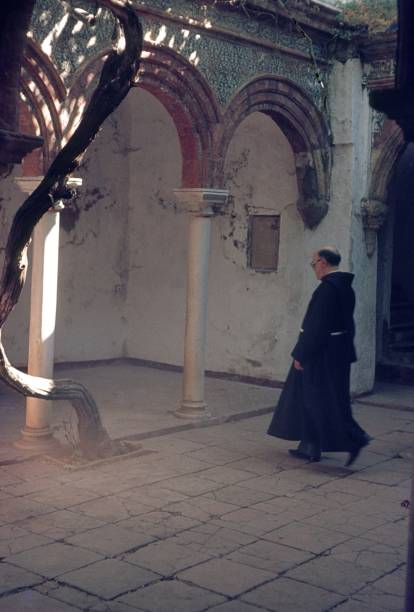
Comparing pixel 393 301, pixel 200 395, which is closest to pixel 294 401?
pixel 200 395

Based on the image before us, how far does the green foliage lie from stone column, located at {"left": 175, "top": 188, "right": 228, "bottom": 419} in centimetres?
318

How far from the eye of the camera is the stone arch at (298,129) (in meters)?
9.23

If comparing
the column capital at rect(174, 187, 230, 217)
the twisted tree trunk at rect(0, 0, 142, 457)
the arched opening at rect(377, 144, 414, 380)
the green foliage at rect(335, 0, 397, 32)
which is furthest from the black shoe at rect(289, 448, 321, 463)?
the green foliage at rect(335, 0, 397, 32)

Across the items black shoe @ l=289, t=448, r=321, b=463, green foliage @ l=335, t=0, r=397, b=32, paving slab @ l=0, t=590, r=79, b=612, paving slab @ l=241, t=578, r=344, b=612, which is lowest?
paving slab @ l=0, t=590, r=79, b=612

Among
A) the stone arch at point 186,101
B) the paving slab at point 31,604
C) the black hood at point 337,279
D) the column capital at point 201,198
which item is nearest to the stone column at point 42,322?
the stone arch at point 186,101

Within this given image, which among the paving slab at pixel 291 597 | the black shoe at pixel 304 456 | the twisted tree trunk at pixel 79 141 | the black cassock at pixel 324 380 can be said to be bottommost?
the paving slab at pixel 291 597

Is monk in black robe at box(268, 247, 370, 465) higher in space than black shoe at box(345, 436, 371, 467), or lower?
higher

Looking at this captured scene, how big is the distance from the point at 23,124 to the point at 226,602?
14.4 ft

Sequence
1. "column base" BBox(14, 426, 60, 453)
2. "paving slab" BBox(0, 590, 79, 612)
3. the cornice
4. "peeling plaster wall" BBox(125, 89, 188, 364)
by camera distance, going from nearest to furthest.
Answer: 1. "paving slab" BBox(0, 590, 79, 612)
2. "column base" BBox(14, 426, 60, 453)
3. the cornice
4. "peeling plaster wall" BBox(125, 89, 188, 364)

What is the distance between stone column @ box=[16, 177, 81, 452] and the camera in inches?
298

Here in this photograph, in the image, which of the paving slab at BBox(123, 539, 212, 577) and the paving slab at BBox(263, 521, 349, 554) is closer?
the paving slab at BBox(123, 539, 212, 577)

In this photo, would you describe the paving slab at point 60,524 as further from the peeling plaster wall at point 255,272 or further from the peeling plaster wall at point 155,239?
the peeling plaster wall at point 155,239

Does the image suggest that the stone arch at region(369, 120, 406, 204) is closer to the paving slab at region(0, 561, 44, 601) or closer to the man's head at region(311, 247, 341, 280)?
the man's head at region(311, 247, 341, 280)

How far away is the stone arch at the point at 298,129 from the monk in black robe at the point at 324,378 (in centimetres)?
221
